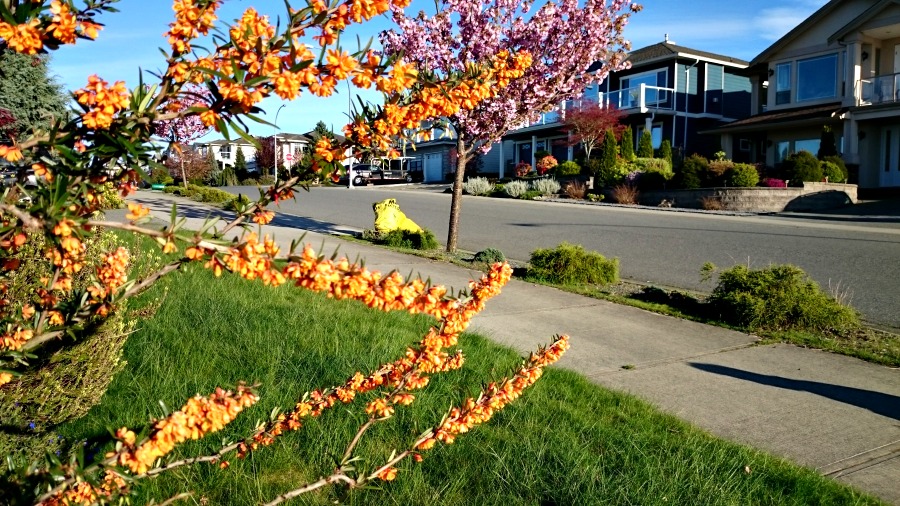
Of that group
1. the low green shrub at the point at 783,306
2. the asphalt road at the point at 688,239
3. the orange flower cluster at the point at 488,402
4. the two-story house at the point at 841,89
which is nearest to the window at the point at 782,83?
the two-story house at the point at 841,89

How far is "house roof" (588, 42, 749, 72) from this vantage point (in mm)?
40500

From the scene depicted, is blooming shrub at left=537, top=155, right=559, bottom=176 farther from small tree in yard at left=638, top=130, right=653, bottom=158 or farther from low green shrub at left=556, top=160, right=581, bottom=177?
small tree in yard at left=638, top=130, right=653, bottom=158

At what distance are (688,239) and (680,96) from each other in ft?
91.8

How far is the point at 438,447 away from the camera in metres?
4.04

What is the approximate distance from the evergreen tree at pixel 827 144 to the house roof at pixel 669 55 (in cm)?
1290

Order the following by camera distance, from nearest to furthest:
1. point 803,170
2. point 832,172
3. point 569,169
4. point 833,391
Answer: point 833,391, point 803,170, point 832,172, point 569,169

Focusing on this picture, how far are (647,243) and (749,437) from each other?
1070 centimetres

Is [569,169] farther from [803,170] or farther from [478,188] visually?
[803,170]

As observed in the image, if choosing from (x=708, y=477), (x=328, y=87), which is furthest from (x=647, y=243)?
(x=328, y=87)

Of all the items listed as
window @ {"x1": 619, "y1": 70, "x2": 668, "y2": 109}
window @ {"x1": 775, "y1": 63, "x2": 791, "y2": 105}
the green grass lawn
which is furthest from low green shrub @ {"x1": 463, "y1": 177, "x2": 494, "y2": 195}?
the green grass lawn

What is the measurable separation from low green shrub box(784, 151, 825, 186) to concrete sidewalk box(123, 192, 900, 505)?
1971cm

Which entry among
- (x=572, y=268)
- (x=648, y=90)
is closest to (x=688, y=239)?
(x=572, y=268)

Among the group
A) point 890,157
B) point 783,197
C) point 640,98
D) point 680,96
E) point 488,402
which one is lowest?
point 488,402

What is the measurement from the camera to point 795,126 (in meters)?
31.8
